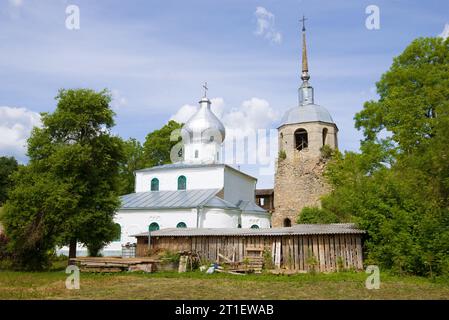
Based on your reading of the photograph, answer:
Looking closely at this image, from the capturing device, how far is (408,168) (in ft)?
62.1

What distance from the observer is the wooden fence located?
17.7 m

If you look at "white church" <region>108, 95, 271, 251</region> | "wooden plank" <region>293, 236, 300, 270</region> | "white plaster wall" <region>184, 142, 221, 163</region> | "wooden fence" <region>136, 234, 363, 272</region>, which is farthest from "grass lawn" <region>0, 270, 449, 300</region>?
"white plaster wall" <region>184, 142, 221, 163</region>

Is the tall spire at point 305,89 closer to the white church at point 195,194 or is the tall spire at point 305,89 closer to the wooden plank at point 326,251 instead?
the white church at point 195,194

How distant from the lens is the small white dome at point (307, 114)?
33750mm

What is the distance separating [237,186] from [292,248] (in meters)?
15.7

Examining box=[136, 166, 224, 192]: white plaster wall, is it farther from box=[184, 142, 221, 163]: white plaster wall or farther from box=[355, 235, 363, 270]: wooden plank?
box=[355, 235, 363, 270]: wooden plank

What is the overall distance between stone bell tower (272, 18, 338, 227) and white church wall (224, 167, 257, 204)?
112 inches

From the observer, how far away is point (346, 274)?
16594 mm

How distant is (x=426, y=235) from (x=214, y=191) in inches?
692

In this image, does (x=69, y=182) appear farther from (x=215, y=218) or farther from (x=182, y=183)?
(x=182, y=183)

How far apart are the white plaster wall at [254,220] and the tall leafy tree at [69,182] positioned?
11.4m

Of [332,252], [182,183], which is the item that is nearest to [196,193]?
[182,183]
